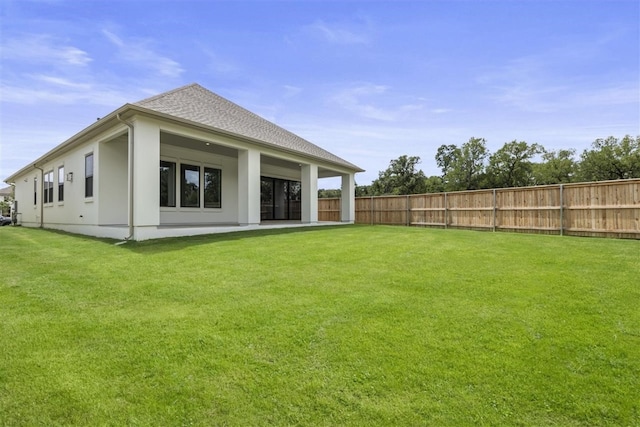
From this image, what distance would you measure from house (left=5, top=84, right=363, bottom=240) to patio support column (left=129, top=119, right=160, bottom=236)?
25 mm

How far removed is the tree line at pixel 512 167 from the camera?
29.1 m

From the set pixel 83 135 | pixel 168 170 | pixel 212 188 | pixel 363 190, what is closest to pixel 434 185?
pixel 363 190

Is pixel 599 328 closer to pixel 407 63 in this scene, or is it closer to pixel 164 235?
pixel 164 235

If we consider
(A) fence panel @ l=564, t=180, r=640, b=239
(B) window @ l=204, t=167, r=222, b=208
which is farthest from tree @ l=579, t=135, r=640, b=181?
(B) window @ l=204, t=167, r=222, b=208

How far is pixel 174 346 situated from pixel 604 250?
8295 mm

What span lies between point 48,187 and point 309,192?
1214 cm

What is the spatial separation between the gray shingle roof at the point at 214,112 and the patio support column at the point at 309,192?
787 mm

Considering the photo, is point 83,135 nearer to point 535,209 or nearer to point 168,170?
point 168,170

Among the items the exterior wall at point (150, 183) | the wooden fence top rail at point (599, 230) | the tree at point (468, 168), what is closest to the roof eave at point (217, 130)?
the exterior wall at point (150, 183)

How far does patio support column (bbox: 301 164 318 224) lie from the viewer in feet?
47.9

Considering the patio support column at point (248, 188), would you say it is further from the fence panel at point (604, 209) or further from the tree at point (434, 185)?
the tree at point (434, 185)

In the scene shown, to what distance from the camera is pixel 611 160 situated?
95.7 feet

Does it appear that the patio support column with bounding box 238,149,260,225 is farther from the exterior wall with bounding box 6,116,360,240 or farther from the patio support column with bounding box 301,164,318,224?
the patio support column with bounding box 301,164,318,224

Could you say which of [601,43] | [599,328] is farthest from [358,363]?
[601,43]
